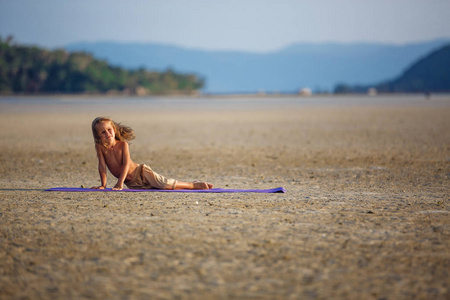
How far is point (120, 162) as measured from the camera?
7.98m

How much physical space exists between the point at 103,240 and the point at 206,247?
3.18 feet

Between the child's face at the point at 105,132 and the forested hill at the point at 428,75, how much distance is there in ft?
581

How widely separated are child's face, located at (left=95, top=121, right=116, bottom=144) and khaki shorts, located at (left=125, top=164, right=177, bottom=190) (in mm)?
584

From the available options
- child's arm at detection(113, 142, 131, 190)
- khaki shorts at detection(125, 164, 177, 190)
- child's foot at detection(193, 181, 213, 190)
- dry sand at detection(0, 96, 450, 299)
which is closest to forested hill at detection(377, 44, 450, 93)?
dry sand at detection(0, 96, 450, 299)

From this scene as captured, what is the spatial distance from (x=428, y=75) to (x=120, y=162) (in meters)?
193

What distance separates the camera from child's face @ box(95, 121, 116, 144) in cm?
780

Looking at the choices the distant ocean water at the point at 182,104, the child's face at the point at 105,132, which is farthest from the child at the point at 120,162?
the distant ocean water at the point at 182,104

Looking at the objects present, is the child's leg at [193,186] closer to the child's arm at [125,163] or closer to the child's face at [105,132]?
the child's arm at [125,163]

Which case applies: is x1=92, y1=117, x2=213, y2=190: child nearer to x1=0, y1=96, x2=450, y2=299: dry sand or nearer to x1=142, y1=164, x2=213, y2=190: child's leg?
x1=142, y1=164, x2=213, y2=190: child's leg

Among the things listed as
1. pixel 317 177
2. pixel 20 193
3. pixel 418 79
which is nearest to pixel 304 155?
pixel 317 177

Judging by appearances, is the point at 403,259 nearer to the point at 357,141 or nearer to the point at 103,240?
the point at 103,240

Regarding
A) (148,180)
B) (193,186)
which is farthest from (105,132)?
(193,186)

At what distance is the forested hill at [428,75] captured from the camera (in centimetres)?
17925

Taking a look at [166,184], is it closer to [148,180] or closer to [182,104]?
[148,180]
